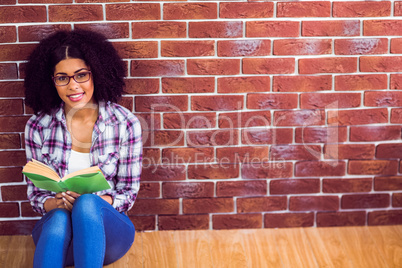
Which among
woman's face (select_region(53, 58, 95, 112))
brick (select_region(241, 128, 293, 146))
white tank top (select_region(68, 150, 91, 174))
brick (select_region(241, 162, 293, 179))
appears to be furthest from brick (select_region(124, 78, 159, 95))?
brick (select_region(241, 162, 293, 179))

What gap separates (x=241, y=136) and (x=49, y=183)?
2.96 ft

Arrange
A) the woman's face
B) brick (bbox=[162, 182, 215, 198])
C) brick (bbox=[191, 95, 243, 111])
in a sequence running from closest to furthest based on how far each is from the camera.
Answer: the woman's face, brick (bbox=[191, 95, 243, 111]), brick (bbox=[162, 182, 215, 198])

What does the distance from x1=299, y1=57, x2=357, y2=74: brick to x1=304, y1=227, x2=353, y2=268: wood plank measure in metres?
0.77

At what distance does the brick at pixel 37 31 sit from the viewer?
6.39 ft

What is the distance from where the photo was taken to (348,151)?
86.8 inches

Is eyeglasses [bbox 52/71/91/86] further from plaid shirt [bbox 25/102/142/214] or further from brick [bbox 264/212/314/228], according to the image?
brick [bbox 264/212/314/228]

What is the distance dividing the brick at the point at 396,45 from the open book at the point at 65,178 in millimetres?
1390

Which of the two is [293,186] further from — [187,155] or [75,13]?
[75,13]

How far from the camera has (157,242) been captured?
2.16 meters

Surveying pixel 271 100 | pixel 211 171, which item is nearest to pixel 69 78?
pixel 211 171

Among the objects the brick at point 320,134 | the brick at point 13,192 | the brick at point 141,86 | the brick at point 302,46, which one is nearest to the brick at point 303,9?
the brick at point 302,46

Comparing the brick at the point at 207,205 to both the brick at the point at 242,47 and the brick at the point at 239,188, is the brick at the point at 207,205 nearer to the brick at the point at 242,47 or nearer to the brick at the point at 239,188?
the brick at the point at 239,188

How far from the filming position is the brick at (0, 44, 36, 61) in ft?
6.46

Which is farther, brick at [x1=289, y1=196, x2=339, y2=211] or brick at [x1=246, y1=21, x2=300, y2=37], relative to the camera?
brick at [x1=289, y1=196, x2=339, y2=211]
